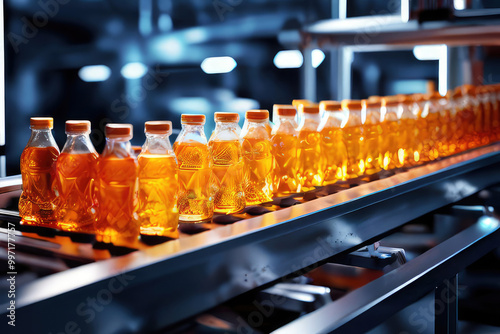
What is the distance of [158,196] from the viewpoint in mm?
880

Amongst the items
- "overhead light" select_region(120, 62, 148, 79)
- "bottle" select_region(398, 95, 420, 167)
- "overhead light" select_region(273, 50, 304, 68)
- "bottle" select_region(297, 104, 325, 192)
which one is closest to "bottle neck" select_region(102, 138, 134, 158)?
"bottle" select_region(297, 104, 325, 192)

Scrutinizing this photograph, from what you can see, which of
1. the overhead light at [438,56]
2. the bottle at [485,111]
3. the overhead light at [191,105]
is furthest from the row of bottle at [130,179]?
the overhead light at [438,56]

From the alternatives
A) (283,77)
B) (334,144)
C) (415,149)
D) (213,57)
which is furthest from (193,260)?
(283,77)

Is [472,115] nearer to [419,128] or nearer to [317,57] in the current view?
[419,128]

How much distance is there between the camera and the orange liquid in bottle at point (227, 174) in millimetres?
1009

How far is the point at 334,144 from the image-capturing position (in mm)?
1316

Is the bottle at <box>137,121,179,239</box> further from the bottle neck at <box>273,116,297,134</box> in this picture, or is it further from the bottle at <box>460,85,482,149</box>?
the bottle at <box>460,85,482,149</box>

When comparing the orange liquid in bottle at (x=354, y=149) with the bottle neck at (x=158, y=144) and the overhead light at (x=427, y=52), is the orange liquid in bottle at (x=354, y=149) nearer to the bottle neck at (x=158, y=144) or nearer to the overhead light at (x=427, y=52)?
the bottle neck at (x=158, y=144)

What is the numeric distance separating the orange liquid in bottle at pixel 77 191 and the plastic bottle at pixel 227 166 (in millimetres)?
227

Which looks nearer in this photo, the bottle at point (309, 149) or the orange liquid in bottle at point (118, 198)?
the orange liquid in bottle at point (118, 198)

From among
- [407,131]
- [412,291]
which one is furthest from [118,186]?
[407,131]

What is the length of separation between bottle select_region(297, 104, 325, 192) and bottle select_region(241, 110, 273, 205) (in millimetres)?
117

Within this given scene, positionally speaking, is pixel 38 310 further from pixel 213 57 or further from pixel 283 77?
pixel 283 77

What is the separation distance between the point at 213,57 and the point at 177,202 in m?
1.43
